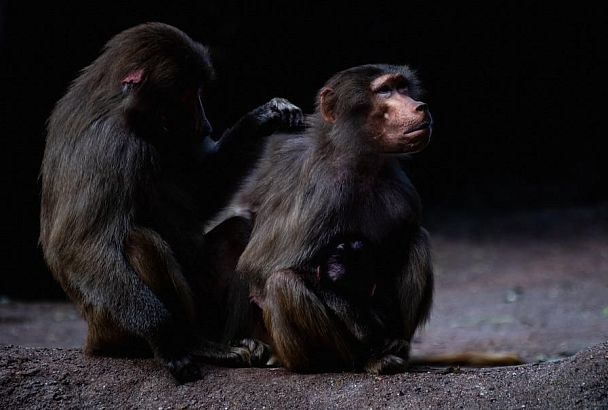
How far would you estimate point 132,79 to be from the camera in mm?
4473

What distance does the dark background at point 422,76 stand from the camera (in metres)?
10.6

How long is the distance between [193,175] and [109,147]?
586 mm

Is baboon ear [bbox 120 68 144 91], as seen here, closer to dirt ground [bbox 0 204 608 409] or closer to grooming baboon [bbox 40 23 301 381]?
grooming baboon [bbox 40 23 301 381]

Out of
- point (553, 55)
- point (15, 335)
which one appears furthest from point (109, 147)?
point (553, 55)

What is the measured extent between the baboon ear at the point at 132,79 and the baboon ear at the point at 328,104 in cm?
88

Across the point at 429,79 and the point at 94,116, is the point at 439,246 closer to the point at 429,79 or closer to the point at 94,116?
the point at 429,79

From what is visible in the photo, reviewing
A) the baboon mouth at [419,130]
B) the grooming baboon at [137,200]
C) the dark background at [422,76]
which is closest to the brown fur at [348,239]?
the baboon mouth at [419,130]

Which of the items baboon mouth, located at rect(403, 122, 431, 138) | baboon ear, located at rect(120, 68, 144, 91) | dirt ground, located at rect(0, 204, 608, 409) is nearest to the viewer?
dirt ground, located at rect(0, 204, 608, 409)

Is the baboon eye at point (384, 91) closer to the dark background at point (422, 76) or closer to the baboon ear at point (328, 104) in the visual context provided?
the baboon ear at point (328, 104)

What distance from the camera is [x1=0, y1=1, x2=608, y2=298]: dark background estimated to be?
34.6 feet

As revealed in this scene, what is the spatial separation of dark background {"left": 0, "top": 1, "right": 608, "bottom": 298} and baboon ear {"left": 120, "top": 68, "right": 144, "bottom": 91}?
6243 mm

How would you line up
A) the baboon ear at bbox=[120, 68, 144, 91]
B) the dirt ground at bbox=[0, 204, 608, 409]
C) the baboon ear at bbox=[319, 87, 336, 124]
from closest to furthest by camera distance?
the dirt ground at bbox=[0, 204, 608, 409], the baboon ear at bbox=[120, 68, 144, 91], the baboon ear at bbox=[319, 87, 336, 124]

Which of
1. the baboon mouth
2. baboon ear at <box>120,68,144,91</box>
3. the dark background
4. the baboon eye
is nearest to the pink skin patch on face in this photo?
baboon ear at <box>120,68,144,91</box>

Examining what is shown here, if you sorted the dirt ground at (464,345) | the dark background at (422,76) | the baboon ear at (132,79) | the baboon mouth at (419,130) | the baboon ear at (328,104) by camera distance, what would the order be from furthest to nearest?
the dark background at (422,76), the baboon ear at (328,104), the baboon ear at (132,79), the baboon mouth at (419,130), the dirt ground at (464,345)
